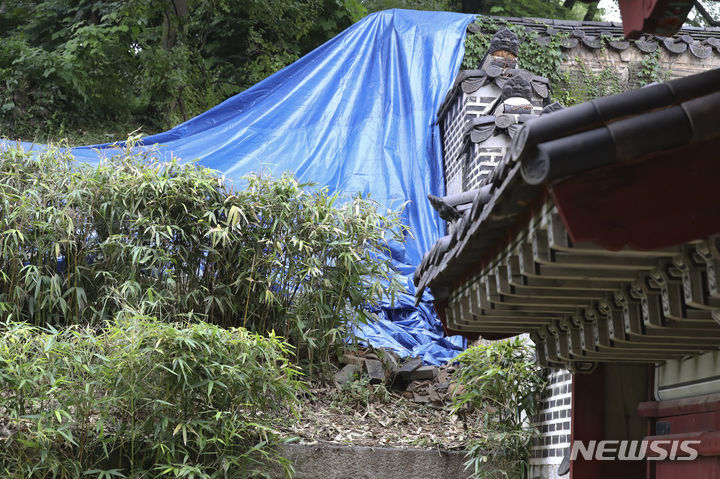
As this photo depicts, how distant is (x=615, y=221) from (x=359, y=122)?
695cm

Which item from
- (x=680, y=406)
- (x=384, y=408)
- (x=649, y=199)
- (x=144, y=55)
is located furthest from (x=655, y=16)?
(x=144, y=55)

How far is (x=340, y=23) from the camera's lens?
12102mm

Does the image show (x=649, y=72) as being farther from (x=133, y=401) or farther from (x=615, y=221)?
(x=615, y=221)

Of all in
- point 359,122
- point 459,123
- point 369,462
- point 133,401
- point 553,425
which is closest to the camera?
point 133,401

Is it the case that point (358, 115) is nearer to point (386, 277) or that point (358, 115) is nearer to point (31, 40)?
point (386, 277)

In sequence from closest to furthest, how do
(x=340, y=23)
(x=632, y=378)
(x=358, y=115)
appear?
(x=632, y=378), (x=358, y=115), (x=340, y=23)

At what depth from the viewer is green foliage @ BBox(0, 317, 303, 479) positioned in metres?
4.34

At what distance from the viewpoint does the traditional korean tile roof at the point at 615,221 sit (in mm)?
1877

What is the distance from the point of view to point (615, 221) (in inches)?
75.8

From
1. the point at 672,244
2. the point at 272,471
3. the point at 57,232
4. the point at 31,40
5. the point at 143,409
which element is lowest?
the point at 272,471

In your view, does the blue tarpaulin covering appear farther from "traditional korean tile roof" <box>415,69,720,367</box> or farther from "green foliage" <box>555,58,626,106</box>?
"traditional korean tile roof" <box>415,69,720,367</box>

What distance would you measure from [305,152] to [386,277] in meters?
2.57

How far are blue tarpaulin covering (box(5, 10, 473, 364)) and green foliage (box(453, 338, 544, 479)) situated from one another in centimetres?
227

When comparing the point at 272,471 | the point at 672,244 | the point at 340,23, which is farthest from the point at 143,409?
the point at 340,23
